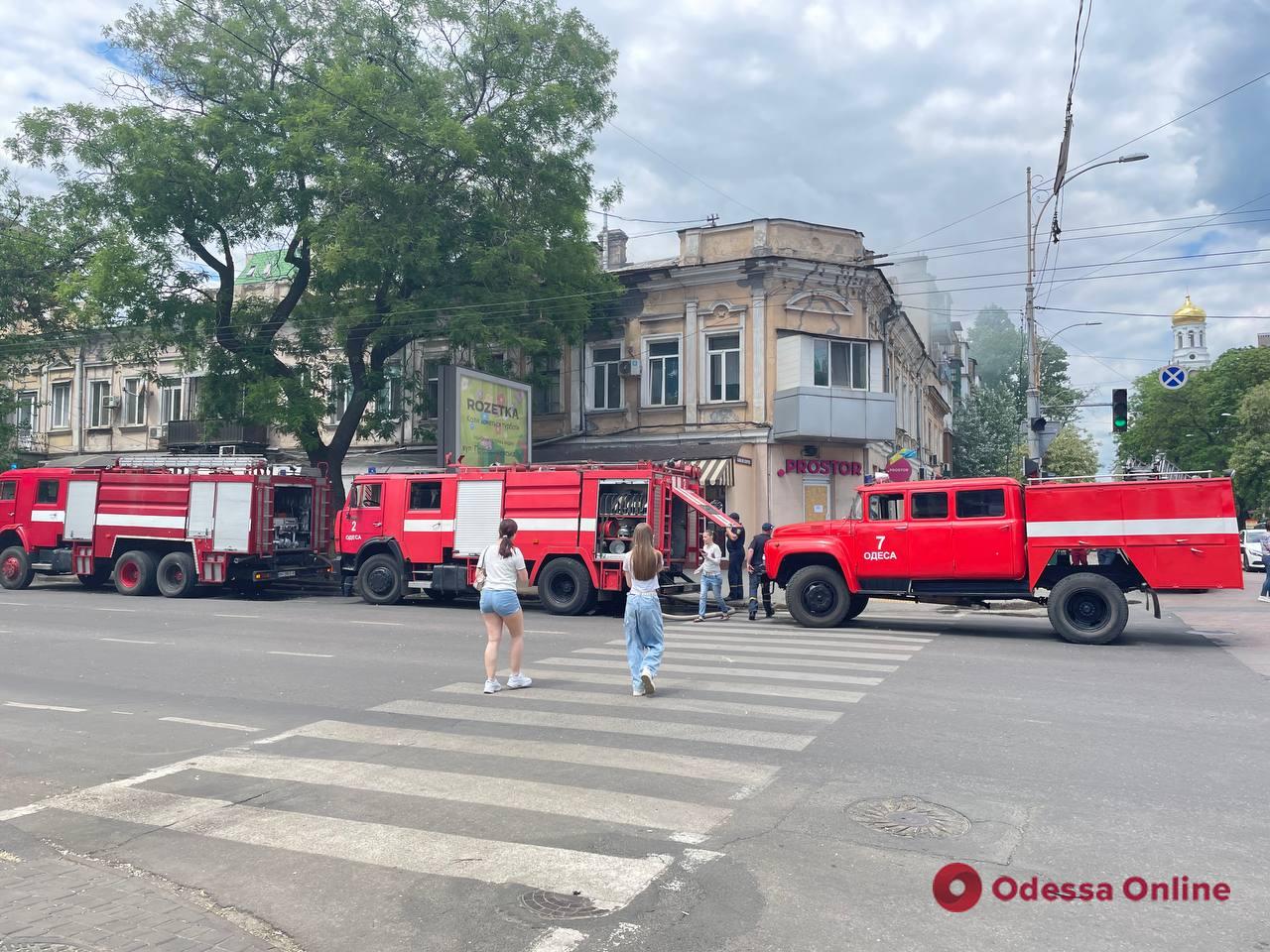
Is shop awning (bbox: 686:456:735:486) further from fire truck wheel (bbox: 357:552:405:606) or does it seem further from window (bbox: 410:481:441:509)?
fire truck wheel (bbox: 357:552:405:606)

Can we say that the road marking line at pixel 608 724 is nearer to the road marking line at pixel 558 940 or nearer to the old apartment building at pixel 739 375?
the road marking line at pixel 558 940

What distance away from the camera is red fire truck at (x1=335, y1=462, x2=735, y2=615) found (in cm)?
1759

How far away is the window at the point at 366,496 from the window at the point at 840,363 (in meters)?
12.5

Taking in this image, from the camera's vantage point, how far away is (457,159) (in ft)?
75.2

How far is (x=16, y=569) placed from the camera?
23.2 meters

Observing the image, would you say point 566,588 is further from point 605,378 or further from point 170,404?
point 170,404

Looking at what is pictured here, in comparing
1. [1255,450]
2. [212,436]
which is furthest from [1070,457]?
[212,436]

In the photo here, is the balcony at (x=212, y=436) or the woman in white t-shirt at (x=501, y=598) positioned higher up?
the balcony at (x=212, y=436)

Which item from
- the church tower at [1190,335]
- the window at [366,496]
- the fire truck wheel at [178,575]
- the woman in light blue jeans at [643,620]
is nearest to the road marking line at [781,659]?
the woman in light blue jeans at [643,620]

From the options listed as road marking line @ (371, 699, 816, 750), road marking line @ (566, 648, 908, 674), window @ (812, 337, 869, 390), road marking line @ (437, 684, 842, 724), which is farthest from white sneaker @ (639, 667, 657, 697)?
window @ (812, 337, 869, 390)

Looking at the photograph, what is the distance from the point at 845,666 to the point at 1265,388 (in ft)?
182

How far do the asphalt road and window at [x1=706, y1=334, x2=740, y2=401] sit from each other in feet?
53.1

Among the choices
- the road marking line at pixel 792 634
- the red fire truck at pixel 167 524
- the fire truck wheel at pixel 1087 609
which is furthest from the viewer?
the red fire truck at pixel 167 524

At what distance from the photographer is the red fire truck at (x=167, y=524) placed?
20.8 m
